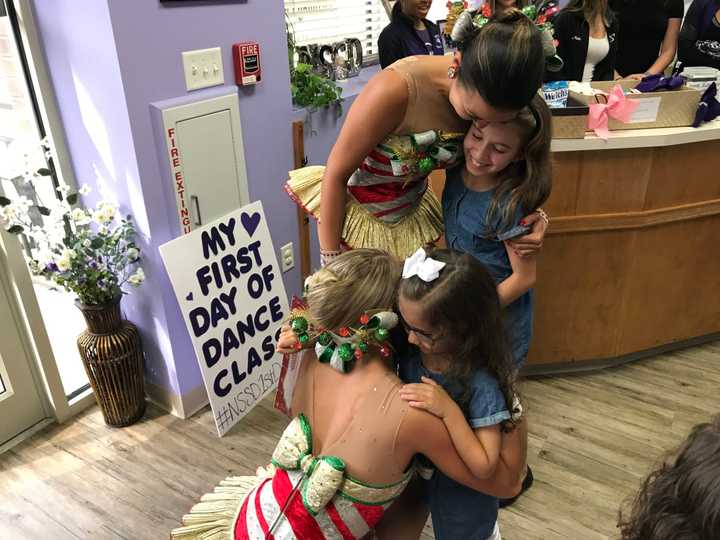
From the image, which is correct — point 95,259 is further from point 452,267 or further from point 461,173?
point 452,267

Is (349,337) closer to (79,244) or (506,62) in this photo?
(506,62)

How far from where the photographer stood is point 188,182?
2.03 meters

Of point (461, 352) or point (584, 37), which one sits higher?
point (584, 37)

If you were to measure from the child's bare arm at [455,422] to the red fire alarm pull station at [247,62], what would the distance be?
146 centimetres

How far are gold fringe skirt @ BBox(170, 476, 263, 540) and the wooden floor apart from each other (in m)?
0.62

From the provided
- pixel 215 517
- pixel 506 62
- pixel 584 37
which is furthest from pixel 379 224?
pixel 584 37

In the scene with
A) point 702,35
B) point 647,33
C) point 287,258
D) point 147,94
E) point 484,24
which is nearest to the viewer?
point 484,24

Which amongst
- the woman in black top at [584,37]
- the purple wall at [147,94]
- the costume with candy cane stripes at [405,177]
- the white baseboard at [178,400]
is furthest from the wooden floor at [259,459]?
the woman in black top at [584,37]

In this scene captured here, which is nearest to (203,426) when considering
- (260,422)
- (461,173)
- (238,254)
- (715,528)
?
(260,422)

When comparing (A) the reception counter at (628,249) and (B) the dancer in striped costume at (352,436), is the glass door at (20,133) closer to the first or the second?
(B) the dancer in striped costume at (352,436)

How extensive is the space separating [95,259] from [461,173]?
1247 millimetres

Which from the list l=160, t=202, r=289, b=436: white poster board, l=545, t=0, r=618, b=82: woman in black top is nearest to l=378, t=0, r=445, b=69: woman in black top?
l=545, t=0, r=618, b=82: woman in black top

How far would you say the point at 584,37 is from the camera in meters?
2.86

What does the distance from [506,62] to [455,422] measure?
633 mm
